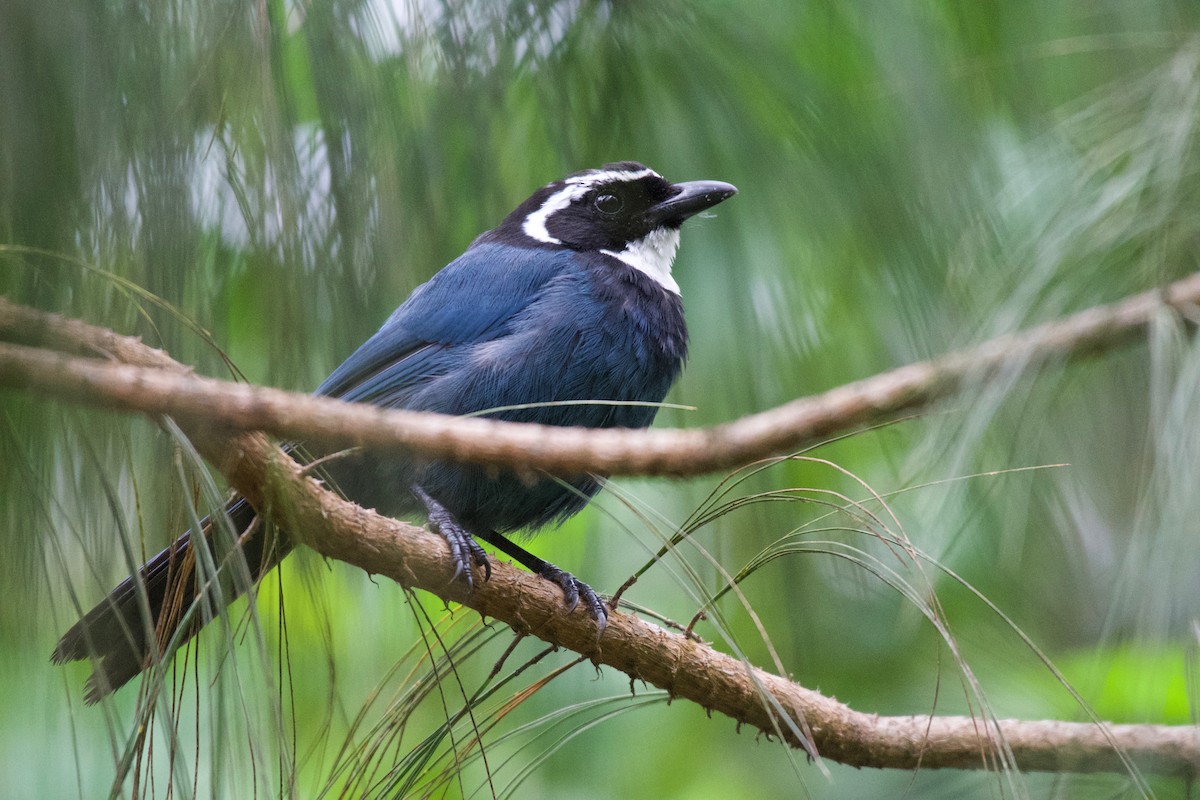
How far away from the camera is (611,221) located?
12.5 feet

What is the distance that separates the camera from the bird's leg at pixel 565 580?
105 inches

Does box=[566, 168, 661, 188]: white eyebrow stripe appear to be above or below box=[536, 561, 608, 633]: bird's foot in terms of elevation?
above

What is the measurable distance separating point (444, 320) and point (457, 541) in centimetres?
89

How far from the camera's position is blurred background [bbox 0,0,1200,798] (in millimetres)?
1453

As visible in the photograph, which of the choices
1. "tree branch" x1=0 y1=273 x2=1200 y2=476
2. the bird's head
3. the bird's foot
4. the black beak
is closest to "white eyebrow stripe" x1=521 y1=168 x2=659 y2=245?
the bird's head

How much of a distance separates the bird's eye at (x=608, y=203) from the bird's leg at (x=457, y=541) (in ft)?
3.74

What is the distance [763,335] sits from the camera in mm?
2451

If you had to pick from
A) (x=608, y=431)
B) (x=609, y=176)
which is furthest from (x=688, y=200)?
(x=608, y=431)

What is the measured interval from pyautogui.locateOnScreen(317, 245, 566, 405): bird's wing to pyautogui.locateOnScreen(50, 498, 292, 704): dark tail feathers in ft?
1.67

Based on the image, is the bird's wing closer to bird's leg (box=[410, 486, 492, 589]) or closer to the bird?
the bird

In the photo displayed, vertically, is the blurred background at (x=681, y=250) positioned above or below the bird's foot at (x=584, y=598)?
above

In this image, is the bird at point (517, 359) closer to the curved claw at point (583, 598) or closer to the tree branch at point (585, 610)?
the curved claw at point (583, 598)

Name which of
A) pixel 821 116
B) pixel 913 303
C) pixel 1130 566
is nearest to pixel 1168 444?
pixel 1130 566

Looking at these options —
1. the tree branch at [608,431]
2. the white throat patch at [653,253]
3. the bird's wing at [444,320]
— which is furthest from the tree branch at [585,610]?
the white throat patch at [653,253]
